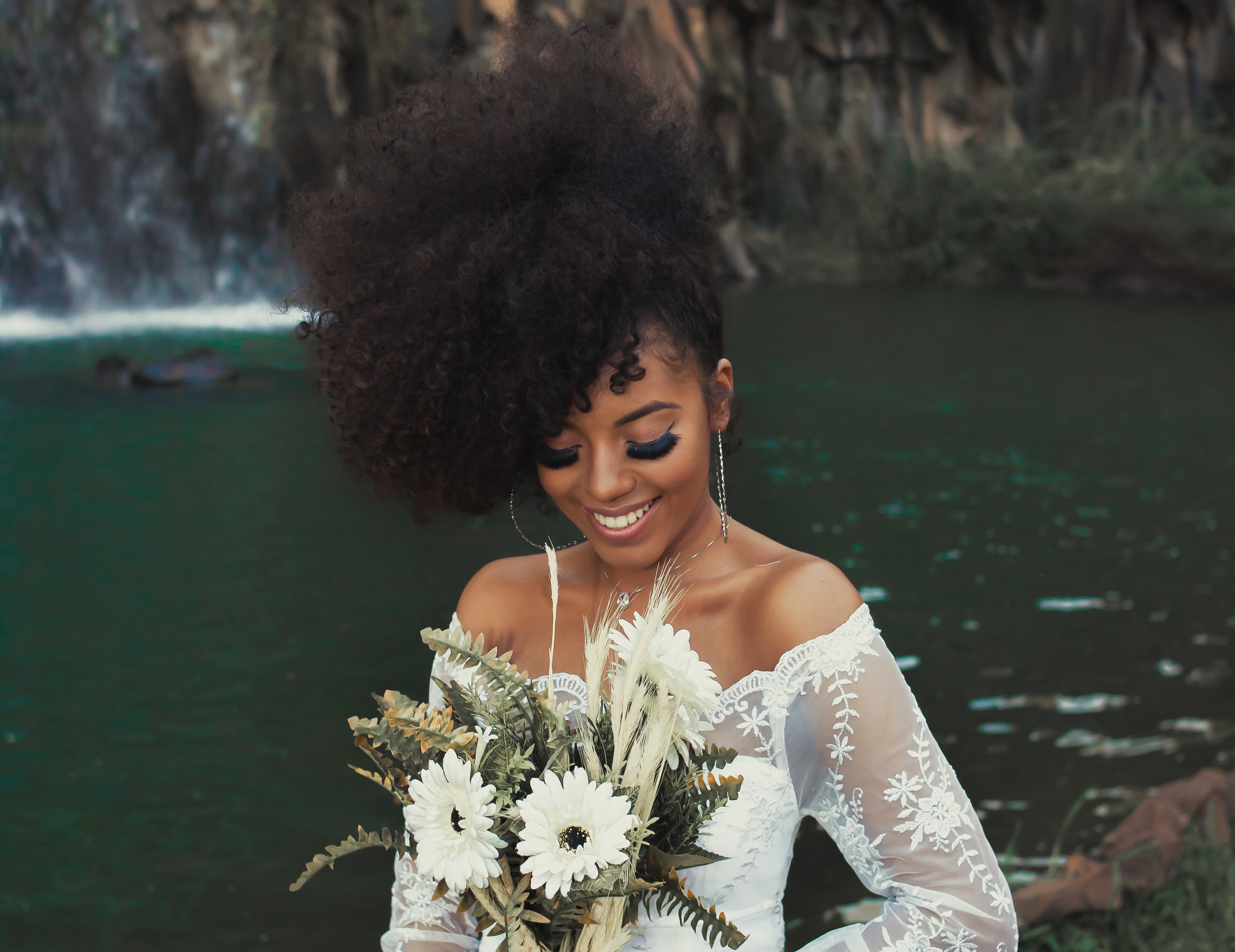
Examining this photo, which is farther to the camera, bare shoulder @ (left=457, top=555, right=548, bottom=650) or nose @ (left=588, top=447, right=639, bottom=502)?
bare shoulder @ (left=457, top=555, right=548, bottom=650)

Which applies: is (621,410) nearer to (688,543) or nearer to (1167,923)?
(688,543)

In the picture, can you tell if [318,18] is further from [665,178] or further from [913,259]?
[665,178]

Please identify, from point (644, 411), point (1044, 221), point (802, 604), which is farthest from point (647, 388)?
point (1044, 221)

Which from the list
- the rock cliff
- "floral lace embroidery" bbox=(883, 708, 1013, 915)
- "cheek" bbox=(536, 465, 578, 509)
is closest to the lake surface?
"cheek" bbox=(536, 465, 578, 509)

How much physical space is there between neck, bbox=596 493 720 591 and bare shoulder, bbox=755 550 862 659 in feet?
0.54

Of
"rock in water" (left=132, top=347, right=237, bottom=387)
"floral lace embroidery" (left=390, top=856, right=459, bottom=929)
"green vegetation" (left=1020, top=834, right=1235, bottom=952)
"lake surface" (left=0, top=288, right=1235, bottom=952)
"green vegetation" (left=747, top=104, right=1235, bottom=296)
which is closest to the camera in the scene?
"floral lace embroidery" (left=390, top=856, right=459, bottom=929)

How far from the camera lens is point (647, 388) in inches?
60.8

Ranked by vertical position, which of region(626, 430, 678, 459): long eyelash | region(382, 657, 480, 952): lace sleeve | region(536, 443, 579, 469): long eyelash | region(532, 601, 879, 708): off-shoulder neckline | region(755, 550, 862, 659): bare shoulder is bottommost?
region(382, 657, 480, 952): lace sleeve

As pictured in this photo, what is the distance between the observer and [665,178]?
5.25 ft

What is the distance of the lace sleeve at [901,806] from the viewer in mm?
1457

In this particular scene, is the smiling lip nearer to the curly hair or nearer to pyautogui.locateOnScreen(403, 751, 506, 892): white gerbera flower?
the curly hair

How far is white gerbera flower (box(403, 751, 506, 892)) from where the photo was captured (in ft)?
3.89

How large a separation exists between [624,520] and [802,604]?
0.26 metres

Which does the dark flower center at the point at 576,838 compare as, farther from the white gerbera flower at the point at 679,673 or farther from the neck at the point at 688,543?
the neck at the point at 688,543
